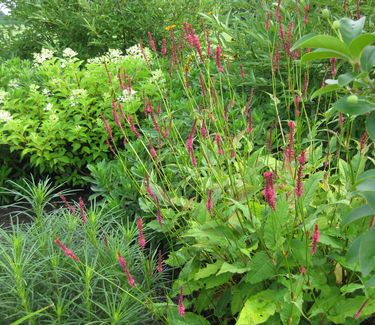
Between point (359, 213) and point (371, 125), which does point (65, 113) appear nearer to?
point (359, 213)

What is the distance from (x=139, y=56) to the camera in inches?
169

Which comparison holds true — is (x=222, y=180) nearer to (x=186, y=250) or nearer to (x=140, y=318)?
(x=186, y=250)

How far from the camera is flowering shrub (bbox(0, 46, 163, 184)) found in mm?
3633

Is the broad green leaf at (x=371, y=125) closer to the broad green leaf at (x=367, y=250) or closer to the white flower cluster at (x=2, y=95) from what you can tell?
the broad green leaf at (x=367, y=250)

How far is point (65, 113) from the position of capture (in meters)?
3.85

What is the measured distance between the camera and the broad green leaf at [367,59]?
127 cm

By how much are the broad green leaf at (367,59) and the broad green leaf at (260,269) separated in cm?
96

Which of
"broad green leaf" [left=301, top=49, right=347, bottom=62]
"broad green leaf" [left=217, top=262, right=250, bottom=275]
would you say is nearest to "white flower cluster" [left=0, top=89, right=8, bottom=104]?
"broad green leaf" [left=217, top=262, right=250, bottom=275]

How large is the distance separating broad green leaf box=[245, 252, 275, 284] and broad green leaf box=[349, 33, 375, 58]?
97cm

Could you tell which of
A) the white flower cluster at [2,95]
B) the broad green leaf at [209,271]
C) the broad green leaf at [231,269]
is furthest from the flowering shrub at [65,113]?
the broad green leaf at [231,269]

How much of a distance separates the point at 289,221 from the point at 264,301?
329 millimetres

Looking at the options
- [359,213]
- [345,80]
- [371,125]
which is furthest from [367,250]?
[345,80]

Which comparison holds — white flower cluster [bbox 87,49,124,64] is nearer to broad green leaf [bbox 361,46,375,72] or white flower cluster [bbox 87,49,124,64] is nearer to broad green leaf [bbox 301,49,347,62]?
broad green leaf [bbox 301,49,347,62]

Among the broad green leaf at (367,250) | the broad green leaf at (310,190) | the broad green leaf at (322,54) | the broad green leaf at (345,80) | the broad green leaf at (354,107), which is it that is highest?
the broad green leaf at (322,54)
